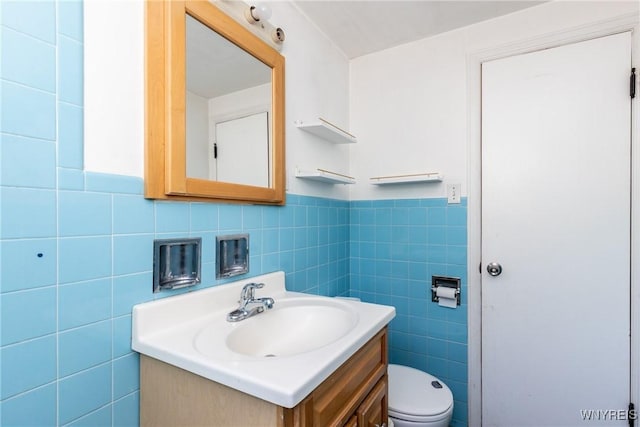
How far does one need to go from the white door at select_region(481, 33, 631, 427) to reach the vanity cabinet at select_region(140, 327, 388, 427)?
1.06 meters

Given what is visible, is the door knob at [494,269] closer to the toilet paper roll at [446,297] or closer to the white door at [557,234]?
the white door at [557,234]

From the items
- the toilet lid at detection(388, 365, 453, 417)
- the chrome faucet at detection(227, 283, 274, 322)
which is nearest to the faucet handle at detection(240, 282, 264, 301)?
the chrome faucet at detection(227, 283, 274, 322)

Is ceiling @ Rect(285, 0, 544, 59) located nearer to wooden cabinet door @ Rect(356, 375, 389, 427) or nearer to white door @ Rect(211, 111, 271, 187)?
white door @ Rect(211, 111, 271, 187)

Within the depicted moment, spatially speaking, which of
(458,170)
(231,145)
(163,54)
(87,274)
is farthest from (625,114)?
(87,274)

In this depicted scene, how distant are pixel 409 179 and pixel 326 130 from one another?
56 cm

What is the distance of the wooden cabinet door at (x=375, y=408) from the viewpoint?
0.93 meters

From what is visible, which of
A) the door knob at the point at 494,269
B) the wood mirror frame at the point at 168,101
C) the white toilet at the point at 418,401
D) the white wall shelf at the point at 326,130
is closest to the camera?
the wood mirror frame at the point at 168,101

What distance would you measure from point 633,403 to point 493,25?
6.49ft

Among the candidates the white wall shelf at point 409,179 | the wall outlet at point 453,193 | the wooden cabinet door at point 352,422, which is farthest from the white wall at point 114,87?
the wall outlet at point 453,193

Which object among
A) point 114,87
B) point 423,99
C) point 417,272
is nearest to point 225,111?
point 114,87

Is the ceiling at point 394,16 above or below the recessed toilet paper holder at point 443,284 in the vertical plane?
above

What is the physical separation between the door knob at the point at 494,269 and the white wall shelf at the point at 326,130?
1036 mm

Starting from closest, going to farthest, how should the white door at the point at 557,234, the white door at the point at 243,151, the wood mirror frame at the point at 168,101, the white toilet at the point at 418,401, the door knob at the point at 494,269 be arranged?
1. the wood mirror frame at the point at 168,101
2. the white door at the point at 243,151
3. the white toilet at the point at 418,401
4. the white door at the point at 557,234
5. the door knob at the point at 494,269

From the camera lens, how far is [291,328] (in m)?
1.16
